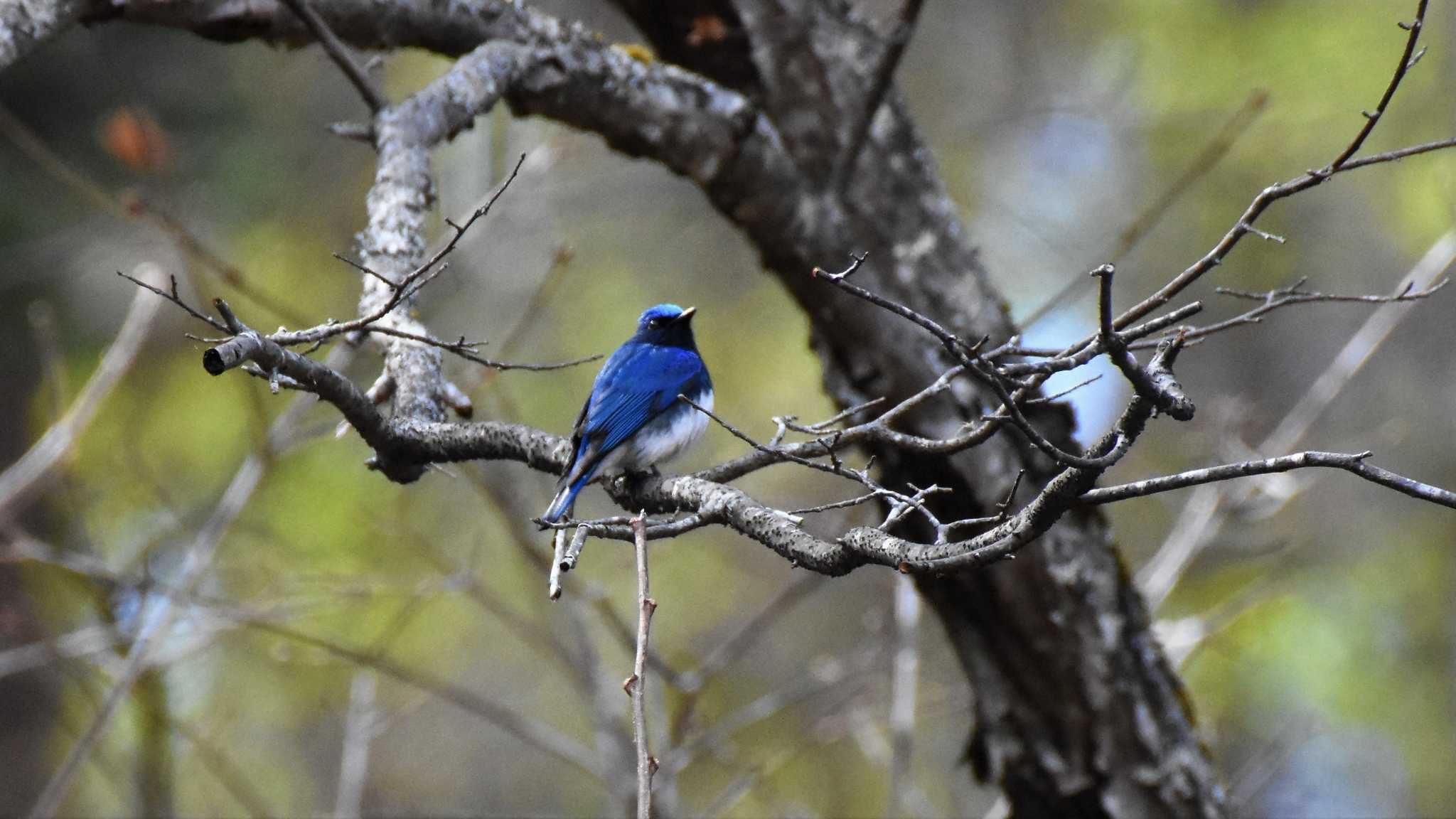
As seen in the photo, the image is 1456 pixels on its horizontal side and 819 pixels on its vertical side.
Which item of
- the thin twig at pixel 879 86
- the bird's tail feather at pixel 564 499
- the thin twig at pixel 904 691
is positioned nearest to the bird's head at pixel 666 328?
the thin twig at pixel 879 86

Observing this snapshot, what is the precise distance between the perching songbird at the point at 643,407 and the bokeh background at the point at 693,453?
70cm

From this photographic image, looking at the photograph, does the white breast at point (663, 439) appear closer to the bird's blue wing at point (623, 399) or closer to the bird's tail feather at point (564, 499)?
the bird's blue wing at point (623, 399)

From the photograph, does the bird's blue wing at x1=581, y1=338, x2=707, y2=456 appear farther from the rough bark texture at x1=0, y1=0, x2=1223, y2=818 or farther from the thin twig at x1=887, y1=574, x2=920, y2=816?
the thin twig at x1=887, y1=574, x2=920, y2=816

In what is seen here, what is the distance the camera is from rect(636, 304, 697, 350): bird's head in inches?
180

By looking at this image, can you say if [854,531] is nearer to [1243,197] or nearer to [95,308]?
[95,308]

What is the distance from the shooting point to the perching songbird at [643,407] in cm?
322

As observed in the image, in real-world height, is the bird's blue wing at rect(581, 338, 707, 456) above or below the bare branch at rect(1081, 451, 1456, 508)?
above

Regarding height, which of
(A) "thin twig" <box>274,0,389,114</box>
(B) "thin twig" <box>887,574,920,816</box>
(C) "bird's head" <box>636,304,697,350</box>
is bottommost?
(B) "thin twig" <box>887,574,920,816</box>

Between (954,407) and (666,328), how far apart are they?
1.39 meters

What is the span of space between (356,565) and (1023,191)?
5.43 metres

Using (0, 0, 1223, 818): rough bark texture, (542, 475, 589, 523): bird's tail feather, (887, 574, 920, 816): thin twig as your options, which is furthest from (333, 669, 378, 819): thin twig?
(0, 0, 1223, 818): rough bark texture

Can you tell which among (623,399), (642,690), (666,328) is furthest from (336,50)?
(666,328)

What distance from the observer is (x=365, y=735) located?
14.0 ft

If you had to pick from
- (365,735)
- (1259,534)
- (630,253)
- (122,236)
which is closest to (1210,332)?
(365,735)
